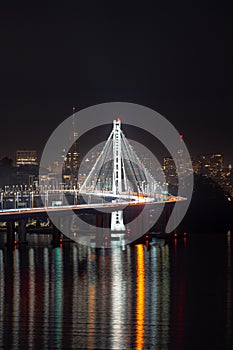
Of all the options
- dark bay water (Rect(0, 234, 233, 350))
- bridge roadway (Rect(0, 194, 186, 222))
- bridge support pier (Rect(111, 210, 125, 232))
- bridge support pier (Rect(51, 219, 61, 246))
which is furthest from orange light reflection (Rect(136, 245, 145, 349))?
bridge support pier (Rect(111, 210, 125, 232))

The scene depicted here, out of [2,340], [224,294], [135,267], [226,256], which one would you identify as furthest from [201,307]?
[226,256]

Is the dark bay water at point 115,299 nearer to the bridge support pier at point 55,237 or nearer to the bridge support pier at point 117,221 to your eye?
the bridge support pier at point 55,237

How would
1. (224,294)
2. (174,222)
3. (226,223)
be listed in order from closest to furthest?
1. (224,294)
2. (174,222)
3. (226,223)

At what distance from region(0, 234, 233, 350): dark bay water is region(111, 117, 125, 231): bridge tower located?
31.8ft

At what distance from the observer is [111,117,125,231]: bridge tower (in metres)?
50.2

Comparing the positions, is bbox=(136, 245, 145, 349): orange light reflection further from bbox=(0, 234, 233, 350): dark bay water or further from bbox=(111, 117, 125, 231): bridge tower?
bbox=(111, 117, 125, 231): bridge tower

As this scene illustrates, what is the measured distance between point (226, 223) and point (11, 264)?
34343mm

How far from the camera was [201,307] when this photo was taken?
24703 millimetres

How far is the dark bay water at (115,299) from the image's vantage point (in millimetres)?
20266

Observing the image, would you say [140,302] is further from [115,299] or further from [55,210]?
[55,210]

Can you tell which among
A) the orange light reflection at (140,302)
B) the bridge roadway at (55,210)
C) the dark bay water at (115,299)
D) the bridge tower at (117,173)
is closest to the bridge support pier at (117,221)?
the bridge tower at (117,173)

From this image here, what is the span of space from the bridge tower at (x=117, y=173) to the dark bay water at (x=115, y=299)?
9685 millimetres

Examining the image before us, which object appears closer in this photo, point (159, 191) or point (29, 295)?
point (29, 295)

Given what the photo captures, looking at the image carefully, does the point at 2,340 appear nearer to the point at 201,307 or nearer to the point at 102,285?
the point at 201,307
